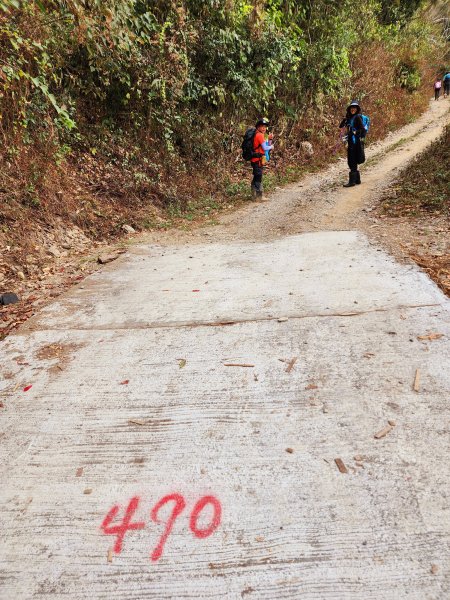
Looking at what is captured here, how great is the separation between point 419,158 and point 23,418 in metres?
9.25

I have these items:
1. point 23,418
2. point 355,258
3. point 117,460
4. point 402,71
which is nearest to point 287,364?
point 117,460

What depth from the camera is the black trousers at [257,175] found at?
8798mm

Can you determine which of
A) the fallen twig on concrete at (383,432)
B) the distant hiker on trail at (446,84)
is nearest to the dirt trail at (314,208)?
the fallen twig on concrete at (383,432)

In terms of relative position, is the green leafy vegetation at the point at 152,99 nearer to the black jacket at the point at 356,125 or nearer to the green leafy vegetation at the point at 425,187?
the black jacket at the point at 356,125

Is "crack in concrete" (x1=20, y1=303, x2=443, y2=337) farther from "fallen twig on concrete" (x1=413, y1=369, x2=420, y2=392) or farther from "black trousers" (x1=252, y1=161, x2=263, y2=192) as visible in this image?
"black trousers" (x1=252, y1=161, x2=263, y2=192)

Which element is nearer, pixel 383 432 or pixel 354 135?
pixel 383 432

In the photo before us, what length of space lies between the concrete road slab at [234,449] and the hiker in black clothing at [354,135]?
17.6 ft

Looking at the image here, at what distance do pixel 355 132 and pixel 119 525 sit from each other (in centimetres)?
855

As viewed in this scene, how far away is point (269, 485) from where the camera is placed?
2150 mm

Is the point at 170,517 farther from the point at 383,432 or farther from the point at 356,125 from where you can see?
the point at 356,125

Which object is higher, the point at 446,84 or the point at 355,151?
the point at 446,84

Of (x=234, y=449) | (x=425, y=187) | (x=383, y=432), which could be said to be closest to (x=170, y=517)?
(x=234, y=449)

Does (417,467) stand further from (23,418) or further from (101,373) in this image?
(23,418)

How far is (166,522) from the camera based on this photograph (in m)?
2.02
